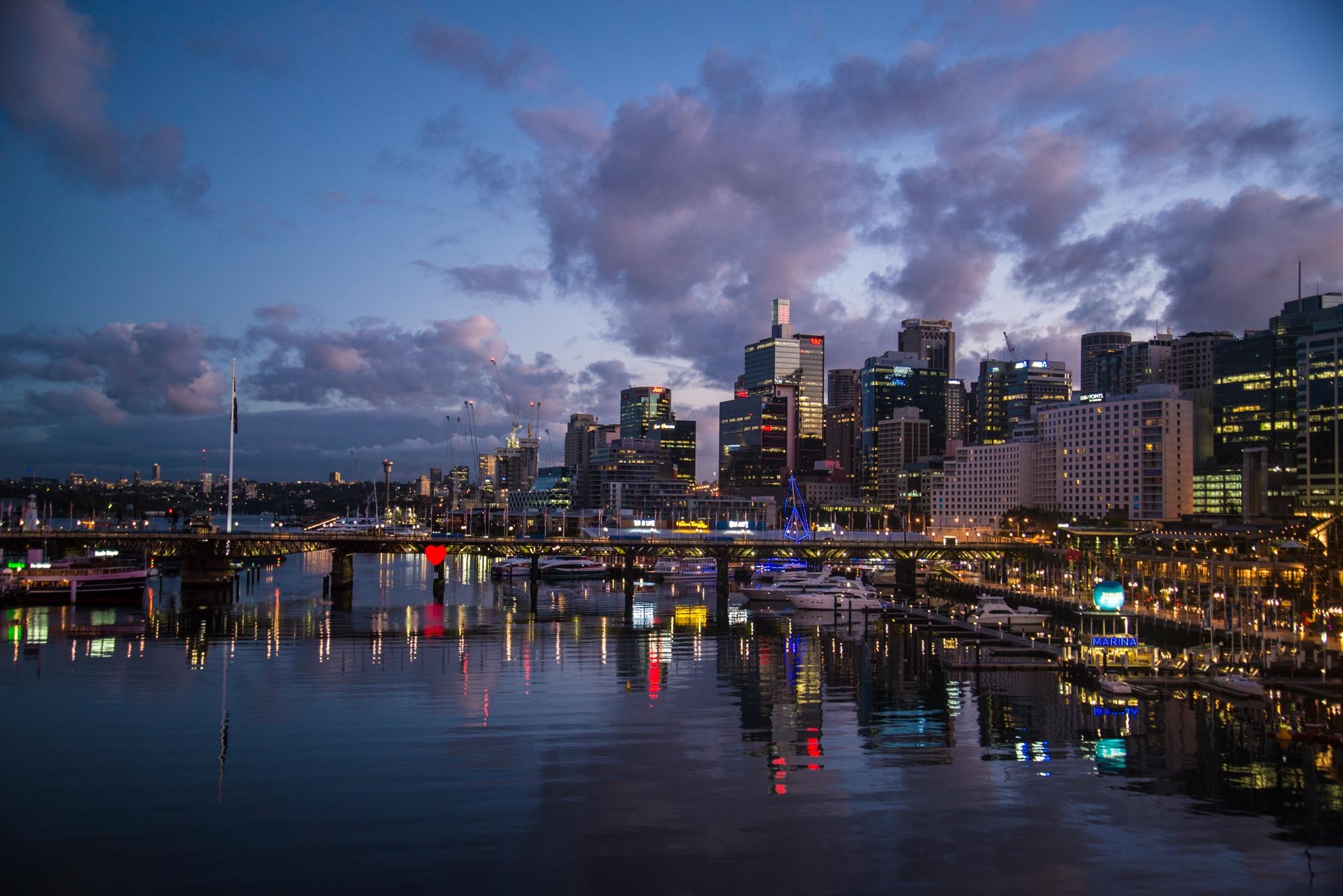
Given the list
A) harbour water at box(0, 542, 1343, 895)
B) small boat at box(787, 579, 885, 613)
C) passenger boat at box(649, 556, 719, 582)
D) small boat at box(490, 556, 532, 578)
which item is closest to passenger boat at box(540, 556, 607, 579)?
small boat at box(490, 556, 532, 578)

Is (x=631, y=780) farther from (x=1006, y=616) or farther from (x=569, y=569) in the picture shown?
(x=569, y=569)

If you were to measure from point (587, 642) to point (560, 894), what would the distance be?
5074cm

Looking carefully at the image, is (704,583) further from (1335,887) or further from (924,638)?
(1335,887)

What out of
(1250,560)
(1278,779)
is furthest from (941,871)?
(1250,560)

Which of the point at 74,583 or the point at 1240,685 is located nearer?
the point at 1240,685

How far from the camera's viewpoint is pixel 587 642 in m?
78.2

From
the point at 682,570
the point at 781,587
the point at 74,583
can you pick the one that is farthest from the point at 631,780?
the point at 682,570

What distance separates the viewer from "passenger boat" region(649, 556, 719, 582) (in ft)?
507

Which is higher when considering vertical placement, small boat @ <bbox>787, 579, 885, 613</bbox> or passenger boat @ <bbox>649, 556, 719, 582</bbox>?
small boat @ <bbox>787, 579, 885, 613</bbox>

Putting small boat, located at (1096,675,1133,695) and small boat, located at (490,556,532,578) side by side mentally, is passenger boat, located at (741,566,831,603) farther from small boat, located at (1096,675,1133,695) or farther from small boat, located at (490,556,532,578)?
small boat, located at (1096,675,1133,695)

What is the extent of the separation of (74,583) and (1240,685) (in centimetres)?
10943

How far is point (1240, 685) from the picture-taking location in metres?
54.3

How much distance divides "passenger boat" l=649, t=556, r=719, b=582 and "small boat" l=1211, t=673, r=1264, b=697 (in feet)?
309

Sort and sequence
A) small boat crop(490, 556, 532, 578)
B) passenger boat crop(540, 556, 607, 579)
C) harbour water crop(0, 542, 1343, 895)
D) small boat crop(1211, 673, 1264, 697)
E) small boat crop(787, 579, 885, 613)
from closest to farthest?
harbour water crop(0, 542, 1343, 895) → small boat crop(1211, 673, 1264, 697) → small boat crop(787, 579, 885, 613) → small boat crop(490, 556, 532, 578) → passenger boat crop(540, 556, 607, 579)
